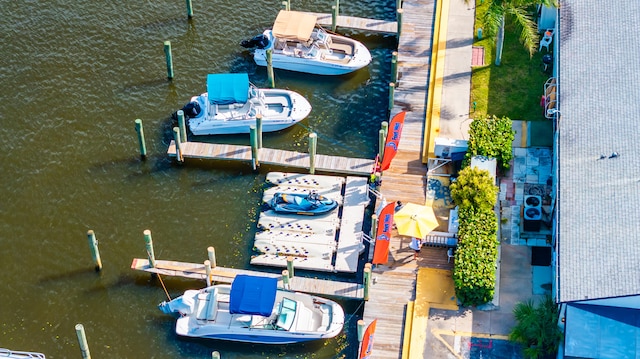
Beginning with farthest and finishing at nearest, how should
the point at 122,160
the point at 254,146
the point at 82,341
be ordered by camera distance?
1. the point at 122,160
2. the point at 254,146
3. the point at 82,341

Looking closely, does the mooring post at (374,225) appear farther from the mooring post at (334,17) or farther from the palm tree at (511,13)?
the mooring post at (334,17)

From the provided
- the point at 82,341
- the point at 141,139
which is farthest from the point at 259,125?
the point at 82,341

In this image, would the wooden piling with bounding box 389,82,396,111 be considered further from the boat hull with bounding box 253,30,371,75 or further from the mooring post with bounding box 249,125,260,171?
the mooring post with bounding box 249,125,260,171

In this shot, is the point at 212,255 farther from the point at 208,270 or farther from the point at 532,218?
the point at 532,218

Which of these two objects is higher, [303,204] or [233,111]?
[233,111]

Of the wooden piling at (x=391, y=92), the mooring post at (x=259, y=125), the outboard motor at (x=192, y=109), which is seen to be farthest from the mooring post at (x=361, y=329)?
the outboard motor at (x=192, y=109)
